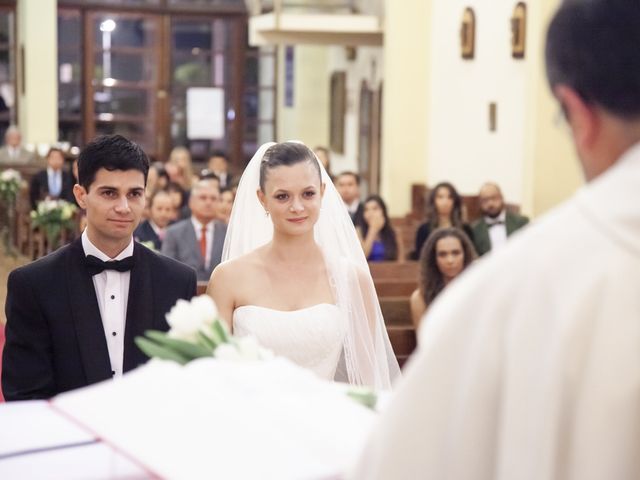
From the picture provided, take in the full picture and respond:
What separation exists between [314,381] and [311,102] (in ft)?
64.1

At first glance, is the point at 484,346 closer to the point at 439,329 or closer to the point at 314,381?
the point at 439,329

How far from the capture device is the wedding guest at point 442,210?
11344 millimetres

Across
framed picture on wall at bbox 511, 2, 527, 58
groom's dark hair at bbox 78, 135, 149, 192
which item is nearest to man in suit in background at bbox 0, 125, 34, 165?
framed picture on wall at bbox 511, 2, 527, 58

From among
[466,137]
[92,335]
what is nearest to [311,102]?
[466,137]

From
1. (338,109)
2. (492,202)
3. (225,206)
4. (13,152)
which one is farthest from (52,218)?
(338,109)

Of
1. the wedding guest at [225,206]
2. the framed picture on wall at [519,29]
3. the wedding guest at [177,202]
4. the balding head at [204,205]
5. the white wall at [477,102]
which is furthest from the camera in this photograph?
the white wall at [477,102]

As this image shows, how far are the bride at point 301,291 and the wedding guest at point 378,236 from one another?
21.9ft

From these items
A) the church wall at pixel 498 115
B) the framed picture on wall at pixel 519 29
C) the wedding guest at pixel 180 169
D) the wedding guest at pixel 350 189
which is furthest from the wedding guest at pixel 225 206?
the wedding guest at pixel 180 169

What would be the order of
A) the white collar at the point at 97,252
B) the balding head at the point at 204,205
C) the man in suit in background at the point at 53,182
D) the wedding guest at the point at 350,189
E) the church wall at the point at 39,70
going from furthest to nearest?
the church wall at the point at 39,70
the man in suit in background at the point at 53,182
the wedding guest at the point at 350,189
the balding head at the point at 204,205
the white collar at the point at 97,252

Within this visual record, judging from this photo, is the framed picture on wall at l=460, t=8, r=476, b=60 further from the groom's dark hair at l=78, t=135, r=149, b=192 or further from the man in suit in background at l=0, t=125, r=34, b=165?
the groom's dark hair at l=78, t=135, r=149, b=192

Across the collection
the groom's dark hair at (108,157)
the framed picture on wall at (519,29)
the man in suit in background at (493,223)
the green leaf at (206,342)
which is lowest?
the man in suit in background at (493,223)

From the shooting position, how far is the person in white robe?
1.41 meters

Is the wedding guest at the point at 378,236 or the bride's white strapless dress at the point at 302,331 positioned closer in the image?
the bride's white strapless dress at the point at 302,331

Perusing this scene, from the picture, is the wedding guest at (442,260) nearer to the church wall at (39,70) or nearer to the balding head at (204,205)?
the balding head at (204,205)
